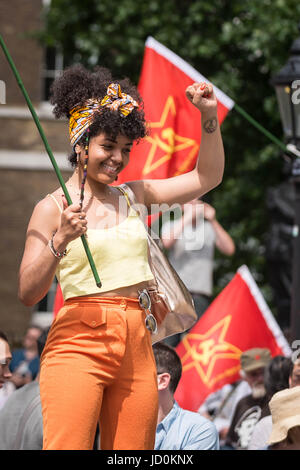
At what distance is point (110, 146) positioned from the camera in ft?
10.4

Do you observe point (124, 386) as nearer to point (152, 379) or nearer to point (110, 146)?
point (152, 379)

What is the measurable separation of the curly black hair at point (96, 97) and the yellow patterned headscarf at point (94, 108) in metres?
0.02

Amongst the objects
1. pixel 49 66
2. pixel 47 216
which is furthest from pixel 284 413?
pixel 49 66

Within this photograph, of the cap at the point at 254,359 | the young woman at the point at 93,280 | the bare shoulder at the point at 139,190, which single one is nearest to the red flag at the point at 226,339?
the cap at the point at 254,359

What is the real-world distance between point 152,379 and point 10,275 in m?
12.1

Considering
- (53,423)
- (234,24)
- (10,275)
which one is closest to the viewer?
(53,423)

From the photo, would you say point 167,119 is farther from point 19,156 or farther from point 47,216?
point 19,156

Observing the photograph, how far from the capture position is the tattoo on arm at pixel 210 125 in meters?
3.30

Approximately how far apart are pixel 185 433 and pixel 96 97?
1749 millimetres

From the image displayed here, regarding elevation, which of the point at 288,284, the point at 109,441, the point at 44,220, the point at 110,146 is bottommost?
the point at 288,284

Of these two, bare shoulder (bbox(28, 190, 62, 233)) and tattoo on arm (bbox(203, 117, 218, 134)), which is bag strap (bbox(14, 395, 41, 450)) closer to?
bare shoulder (bbox(28, 190, 62, 233))

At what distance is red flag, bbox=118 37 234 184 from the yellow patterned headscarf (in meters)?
2.41

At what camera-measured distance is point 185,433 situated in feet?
14.0

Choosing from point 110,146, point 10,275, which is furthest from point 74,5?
point 110,146
